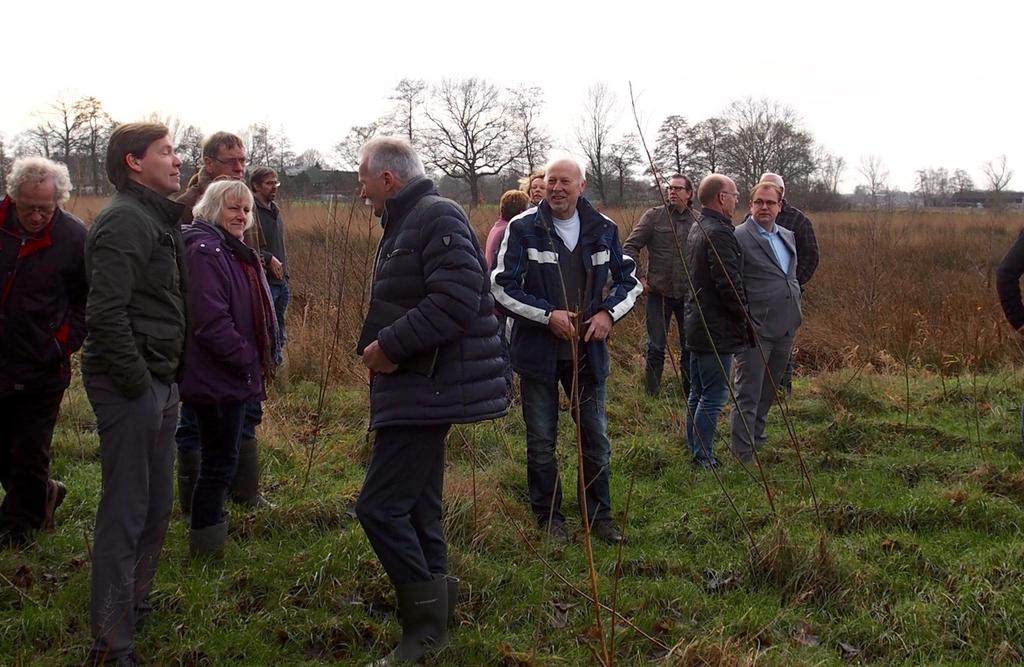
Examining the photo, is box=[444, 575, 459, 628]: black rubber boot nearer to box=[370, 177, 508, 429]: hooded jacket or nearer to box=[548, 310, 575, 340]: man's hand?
box=[370, 177, 508, 429]: hooded jacket

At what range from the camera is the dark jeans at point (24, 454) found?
14.3 ft

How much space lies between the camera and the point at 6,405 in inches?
171

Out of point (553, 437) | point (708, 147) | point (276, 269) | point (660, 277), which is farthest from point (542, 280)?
point (708, 147)

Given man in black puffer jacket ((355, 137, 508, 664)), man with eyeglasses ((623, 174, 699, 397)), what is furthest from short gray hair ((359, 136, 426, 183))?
man with eyeglasses ((623, 174, 699, 397))

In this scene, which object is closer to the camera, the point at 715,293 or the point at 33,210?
the point at 33,210

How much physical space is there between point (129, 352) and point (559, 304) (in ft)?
7.66

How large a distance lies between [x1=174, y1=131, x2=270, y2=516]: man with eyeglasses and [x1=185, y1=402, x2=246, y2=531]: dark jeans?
573 millimetres

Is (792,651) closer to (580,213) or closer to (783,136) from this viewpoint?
(580,213)

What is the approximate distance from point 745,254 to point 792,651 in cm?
309

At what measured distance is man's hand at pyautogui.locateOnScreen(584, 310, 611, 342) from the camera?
4.64 m

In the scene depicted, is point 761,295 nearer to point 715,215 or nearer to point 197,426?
point 715,215

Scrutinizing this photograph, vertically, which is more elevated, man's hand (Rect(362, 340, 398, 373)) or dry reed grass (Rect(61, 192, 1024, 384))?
man's hand (Rect(362, 340, 398, 373))

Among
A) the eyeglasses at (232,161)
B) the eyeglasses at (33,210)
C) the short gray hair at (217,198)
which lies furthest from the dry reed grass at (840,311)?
the eyeglasses at (33,210)

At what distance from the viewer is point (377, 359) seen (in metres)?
3.22
